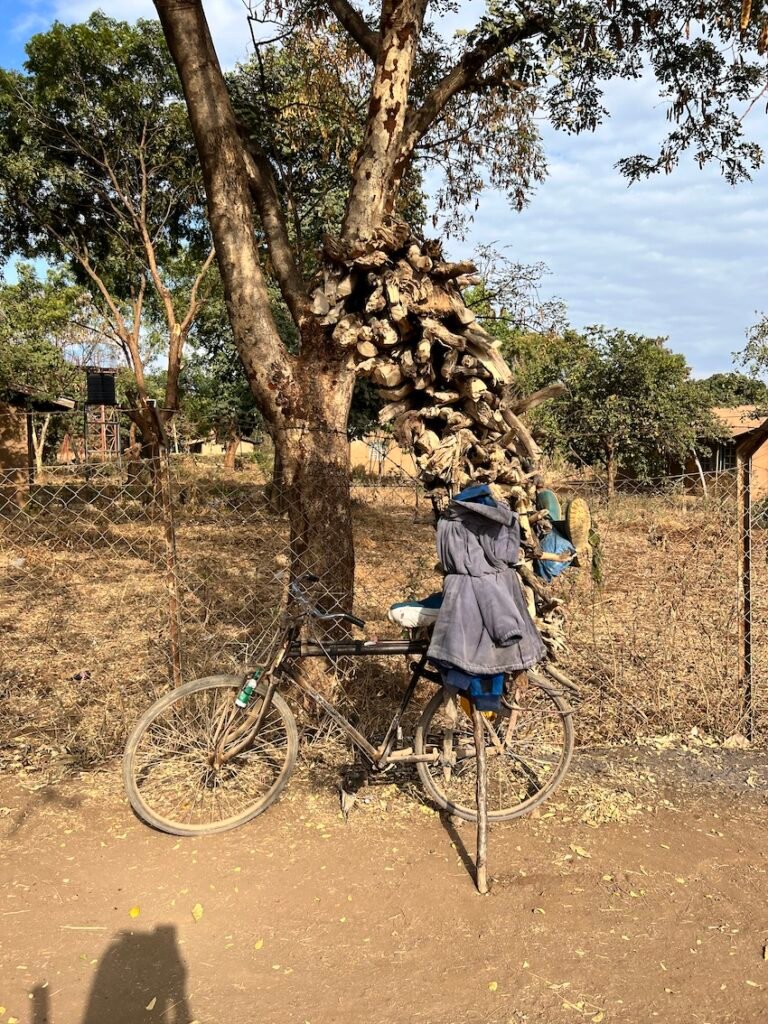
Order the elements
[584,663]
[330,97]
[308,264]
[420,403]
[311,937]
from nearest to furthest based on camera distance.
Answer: [311,937], [420,403], [584,663], [330,97], [308,264]

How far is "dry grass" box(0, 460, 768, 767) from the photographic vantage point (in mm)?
4281

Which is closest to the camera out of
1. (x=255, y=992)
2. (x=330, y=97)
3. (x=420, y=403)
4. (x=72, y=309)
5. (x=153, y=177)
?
(x=255, y=992)

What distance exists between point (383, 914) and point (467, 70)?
235 inches

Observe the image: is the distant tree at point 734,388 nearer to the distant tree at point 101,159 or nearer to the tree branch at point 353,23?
the distant tree at point 101,159

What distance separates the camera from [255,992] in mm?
2402

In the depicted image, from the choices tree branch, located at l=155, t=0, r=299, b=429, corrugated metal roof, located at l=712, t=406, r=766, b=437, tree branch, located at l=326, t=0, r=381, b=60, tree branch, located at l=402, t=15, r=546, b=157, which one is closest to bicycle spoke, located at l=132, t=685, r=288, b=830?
tree branch, located at l=155, t=0, r=299, b=429

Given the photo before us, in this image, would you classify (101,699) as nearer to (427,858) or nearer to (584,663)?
(427,858)

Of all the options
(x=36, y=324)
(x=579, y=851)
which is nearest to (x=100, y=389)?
(x=36, y=324)

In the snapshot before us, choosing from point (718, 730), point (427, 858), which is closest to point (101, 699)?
point (427, 858)

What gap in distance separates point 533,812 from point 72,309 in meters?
24.5

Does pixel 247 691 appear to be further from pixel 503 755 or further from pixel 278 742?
pixel 503 755

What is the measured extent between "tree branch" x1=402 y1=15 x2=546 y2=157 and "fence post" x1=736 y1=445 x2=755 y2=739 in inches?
129

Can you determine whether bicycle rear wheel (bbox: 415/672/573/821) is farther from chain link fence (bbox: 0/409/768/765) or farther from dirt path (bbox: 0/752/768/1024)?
chain link fence (bbox: 0/409/768/765)

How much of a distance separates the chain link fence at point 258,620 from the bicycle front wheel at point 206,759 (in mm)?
479
